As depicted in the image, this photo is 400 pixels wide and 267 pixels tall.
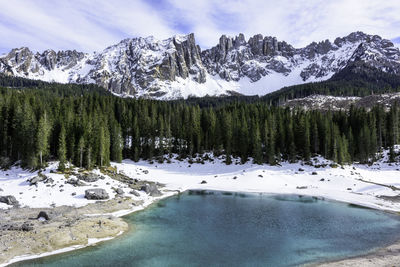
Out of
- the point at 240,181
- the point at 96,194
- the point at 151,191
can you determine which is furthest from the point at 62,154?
the point at 240,181

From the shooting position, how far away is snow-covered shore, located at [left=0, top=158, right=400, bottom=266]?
43.6 metres

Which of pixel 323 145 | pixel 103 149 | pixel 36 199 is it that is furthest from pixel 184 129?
pixel 36 199

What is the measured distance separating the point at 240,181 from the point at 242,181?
0.49 m

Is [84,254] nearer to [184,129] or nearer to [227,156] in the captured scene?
[227,156]

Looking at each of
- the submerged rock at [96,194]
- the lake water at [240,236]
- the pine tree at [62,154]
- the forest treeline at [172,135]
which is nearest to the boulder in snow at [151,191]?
the lake water at [240,236]

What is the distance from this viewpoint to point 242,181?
217 ft

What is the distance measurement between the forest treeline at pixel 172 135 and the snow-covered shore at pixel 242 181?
5.50 m

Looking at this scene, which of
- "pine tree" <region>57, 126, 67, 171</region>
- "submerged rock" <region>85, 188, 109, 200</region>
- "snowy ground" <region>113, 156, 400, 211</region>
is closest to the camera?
"submerged rock" <region>85, 188, 109, 200</region>

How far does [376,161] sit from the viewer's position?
274 ft

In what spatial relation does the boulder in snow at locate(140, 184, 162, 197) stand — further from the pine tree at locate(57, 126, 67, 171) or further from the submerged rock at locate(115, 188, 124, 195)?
the pine tree at locate(57, 126, 67, 171)

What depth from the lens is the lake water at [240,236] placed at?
23.5 m

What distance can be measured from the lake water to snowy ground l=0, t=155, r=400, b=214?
950 cm

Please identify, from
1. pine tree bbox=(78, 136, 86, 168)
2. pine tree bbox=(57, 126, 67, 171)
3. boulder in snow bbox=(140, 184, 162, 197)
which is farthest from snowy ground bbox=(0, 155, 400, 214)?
pine tree bbox=(78, 136, 86, 168)

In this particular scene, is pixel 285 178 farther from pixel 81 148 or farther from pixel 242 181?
pixel 81 148
